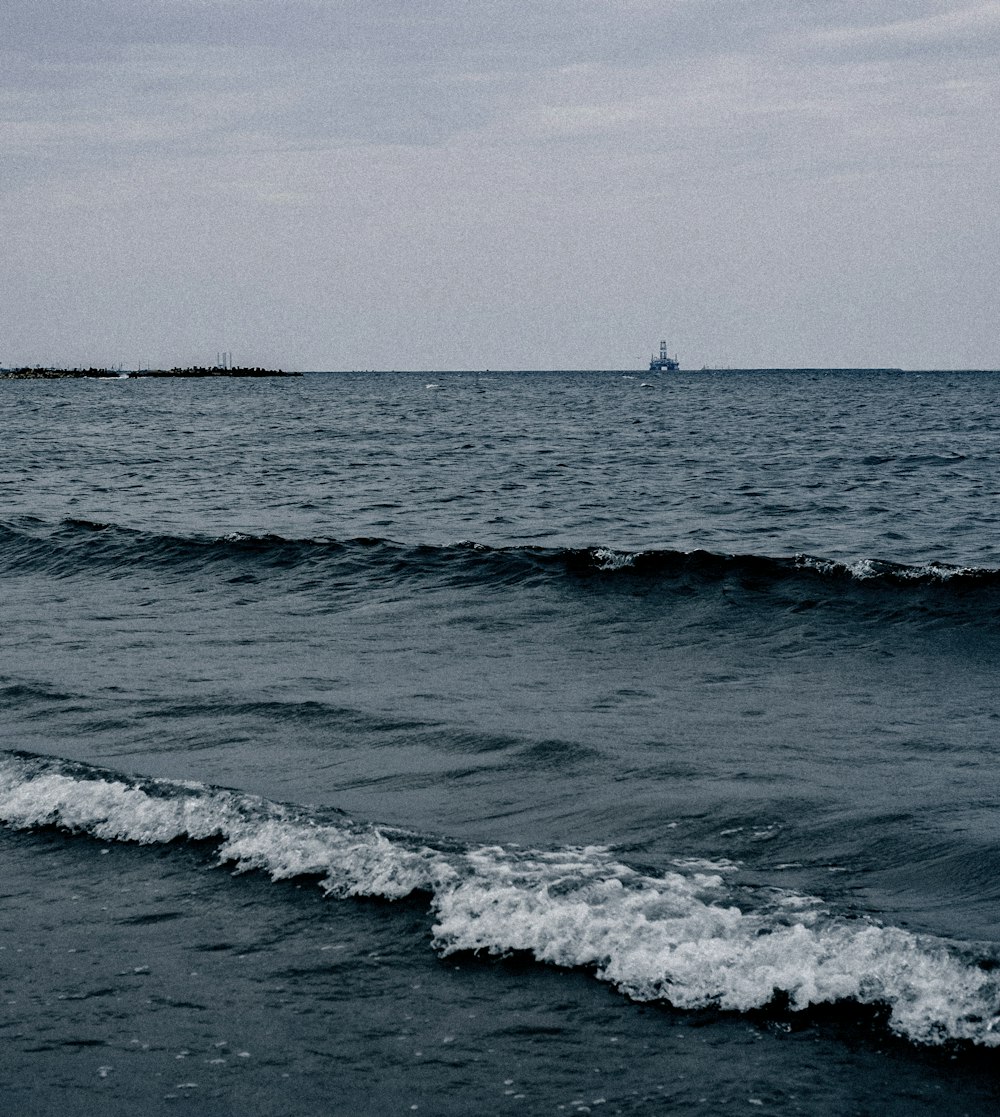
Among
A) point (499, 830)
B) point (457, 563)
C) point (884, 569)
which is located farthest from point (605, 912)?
point (457, 563)

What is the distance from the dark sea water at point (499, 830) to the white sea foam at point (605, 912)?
2 centimetres

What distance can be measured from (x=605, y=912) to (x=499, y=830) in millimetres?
1530

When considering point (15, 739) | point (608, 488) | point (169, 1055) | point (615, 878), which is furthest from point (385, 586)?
point (608, 488)

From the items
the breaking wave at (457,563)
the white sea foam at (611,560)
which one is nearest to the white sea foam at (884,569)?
the breaking wave at (457,563)

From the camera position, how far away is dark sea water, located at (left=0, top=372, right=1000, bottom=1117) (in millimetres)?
5078

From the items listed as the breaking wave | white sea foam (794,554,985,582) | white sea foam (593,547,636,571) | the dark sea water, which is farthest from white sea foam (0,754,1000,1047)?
white sea foam (794,554,985,582)

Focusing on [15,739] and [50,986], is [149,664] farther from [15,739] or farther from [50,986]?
[50,986]

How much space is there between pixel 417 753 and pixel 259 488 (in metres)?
24.4

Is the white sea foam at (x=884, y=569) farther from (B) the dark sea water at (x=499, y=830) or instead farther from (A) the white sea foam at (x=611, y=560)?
(A) the white sea foam at (x=611, y=560)

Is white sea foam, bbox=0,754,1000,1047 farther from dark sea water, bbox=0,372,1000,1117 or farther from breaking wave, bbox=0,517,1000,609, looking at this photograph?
breaking wave, bbox=0,517,1000,609

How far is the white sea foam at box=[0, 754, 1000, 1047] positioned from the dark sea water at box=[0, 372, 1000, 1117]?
0.07 ft

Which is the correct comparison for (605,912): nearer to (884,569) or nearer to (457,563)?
(884,569)

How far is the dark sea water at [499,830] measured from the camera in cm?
508

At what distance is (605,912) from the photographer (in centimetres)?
622
